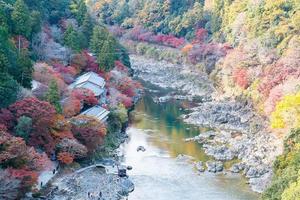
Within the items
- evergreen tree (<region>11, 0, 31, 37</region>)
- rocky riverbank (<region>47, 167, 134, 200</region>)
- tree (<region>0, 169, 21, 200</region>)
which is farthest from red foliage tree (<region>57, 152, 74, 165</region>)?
evergreen tree (<region>11, 0, 31, 37</region>)

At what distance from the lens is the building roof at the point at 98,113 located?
38938mm

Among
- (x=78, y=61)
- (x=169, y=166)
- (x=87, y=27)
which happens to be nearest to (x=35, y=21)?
(x=78, y=61)

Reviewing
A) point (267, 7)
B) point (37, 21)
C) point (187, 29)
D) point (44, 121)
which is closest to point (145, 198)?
point (44, 121)

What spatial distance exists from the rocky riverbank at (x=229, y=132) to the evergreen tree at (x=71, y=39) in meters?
10.7

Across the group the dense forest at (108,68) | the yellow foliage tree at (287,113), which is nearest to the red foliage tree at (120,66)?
the dense forest at (108,68)

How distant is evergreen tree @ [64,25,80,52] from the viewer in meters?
47.2

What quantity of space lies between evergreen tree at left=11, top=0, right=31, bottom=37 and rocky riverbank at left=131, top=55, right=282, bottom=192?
15.2 metres

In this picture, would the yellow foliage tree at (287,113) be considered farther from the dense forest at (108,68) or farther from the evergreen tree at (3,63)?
the evergreen tree at (3,63)

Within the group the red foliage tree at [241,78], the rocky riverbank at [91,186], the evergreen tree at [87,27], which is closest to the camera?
the rocky riverbank at [91,186]

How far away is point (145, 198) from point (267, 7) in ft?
102

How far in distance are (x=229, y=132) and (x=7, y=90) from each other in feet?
63.4

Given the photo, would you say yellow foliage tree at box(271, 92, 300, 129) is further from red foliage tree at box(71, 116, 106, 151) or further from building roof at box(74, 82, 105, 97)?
building roof at box(74, 82, 105, 97)

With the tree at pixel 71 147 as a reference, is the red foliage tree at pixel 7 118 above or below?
above

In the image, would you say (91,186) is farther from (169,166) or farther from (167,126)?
(167,126)
